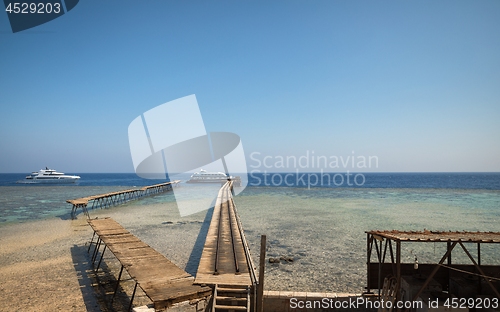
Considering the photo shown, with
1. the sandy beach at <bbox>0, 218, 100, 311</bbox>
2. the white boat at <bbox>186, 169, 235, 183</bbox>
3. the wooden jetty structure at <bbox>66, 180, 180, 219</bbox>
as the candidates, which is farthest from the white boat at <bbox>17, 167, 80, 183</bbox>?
the sandy beach at <bbox>0, 218, 100, 311</bbox>

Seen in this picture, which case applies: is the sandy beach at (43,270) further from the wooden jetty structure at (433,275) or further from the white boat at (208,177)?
the white boat at (208,177)

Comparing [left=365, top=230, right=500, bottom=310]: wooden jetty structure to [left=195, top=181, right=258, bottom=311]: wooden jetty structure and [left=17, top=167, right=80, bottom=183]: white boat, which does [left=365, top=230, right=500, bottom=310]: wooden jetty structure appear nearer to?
[left=195, top=181, right=258, bottom=311]: wooden jetty structure

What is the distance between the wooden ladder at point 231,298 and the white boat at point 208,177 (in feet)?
252

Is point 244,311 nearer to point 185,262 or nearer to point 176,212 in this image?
point 185,262

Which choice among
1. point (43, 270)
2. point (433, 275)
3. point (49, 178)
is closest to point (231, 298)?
point (433, 275)

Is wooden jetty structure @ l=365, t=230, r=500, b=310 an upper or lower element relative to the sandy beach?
upper

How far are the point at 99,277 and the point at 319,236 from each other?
1192 centimetres

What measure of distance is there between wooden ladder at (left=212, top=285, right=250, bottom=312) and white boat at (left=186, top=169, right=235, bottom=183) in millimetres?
76730

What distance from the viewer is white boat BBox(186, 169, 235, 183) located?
84312 mm

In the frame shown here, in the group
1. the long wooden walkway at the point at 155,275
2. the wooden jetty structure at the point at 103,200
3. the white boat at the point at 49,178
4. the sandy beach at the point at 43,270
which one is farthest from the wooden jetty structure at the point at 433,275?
the white boat at the point at 49,178

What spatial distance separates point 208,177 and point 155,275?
7982 centimetres

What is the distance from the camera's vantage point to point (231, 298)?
7.35 metres

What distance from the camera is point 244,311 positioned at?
7133 millimetres

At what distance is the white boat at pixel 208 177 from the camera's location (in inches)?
3319
